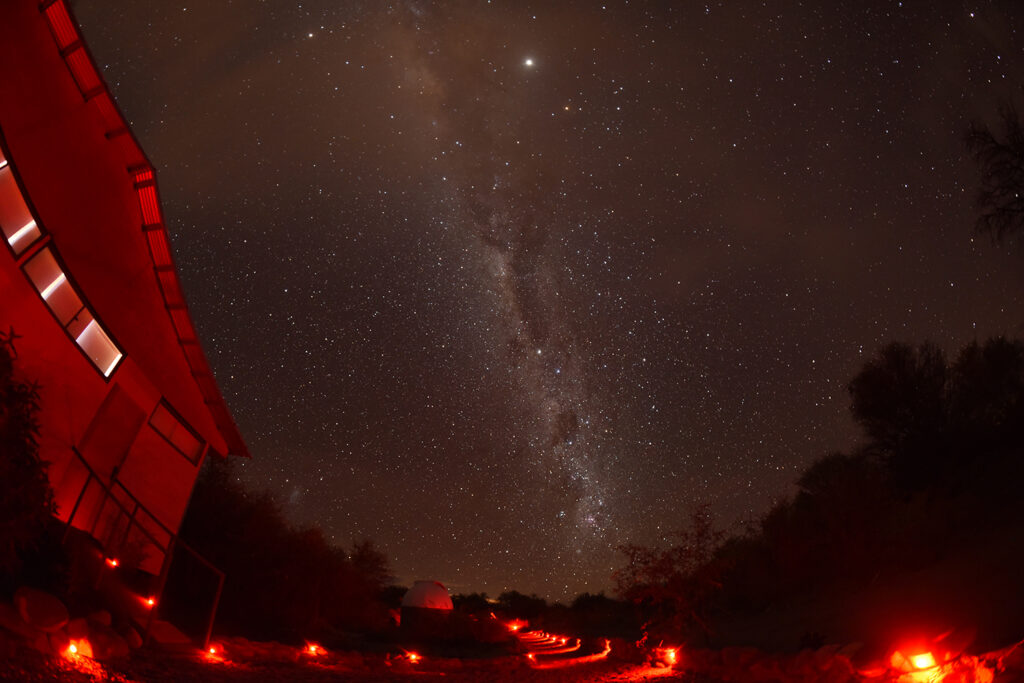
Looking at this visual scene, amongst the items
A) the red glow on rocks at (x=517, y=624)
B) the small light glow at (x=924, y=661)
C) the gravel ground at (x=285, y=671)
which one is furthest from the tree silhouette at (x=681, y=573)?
the red glow on rocks at (x=517, y=624)

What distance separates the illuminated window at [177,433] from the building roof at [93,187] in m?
0.57

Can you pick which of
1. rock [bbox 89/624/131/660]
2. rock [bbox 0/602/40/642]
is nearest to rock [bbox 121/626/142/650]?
rock [bbox 89/624/131/660]

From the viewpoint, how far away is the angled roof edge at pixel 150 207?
898cm

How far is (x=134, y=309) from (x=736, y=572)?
17214mm

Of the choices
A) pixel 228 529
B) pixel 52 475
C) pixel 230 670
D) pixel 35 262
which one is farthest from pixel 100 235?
pixel 228 529

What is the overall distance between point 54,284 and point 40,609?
16.4 feet

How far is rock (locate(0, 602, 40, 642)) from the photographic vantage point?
6605 millimetres

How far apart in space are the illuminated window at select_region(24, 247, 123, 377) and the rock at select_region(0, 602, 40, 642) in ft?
14.8

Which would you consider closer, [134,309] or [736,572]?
[134,309]

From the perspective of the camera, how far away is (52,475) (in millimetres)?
9797

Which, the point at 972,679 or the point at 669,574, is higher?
the point at 669,574

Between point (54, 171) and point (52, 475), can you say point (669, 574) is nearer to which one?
point (52, 475)

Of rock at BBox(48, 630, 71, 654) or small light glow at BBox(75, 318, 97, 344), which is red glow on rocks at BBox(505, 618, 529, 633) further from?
rock at BBox(48, 630, 71, 654)

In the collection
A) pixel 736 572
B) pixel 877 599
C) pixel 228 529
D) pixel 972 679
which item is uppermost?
pixel 228 529
